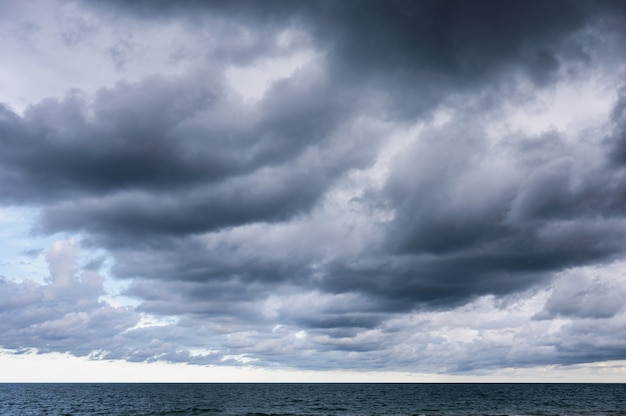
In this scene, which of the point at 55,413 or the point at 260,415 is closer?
the point at 260,415

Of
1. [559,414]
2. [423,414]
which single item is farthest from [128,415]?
[559,414]

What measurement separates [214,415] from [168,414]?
32.7 ft

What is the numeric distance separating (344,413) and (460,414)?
24.6 m

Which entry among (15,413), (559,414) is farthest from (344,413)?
(15,413)

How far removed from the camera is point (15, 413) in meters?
110

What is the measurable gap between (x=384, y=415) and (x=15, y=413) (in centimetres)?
8130

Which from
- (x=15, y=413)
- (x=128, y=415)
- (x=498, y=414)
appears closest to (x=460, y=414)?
(x=498, y=414)

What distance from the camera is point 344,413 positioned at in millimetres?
105438

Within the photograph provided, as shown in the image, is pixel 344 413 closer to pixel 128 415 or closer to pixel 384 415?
pixel 384 415

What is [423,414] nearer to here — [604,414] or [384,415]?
[384,415]

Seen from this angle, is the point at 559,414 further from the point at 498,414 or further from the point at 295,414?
the point at 295,414

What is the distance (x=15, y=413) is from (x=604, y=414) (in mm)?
126971

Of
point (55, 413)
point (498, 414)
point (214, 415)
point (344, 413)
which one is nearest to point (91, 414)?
point (55, 413)

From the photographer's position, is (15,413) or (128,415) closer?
(128,415)
